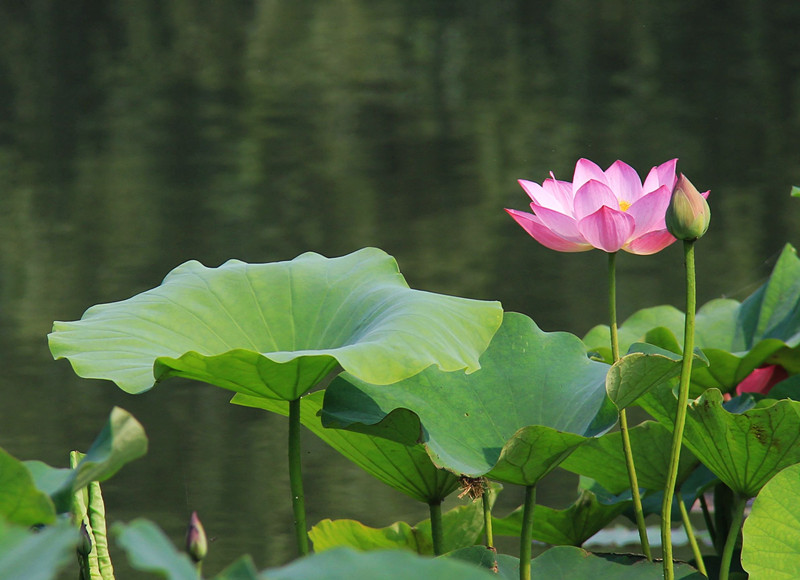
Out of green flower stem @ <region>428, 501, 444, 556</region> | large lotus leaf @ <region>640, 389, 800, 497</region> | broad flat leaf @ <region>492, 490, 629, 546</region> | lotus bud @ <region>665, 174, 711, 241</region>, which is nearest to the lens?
lotus bud @ <region>665, 174, 711, 241</region>

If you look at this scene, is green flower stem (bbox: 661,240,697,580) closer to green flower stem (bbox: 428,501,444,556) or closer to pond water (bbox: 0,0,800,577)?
green flower stem (bbox: 428,501,444,556)

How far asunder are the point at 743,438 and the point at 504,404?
0.66ft

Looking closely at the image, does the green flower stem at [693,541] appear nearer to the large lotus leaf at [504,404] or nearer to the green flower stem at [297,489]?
the large lotus leaf at [504,404]

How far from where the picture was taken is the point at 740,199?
379 centimetres

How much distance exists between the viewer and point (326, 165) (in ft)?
16.2

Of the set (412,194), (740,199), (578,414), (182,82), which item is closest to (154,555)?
(578,414)

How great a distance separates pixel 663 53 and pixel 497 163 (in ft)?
10.9

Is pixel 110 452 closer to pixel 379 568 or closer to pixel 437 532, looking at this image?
pixel 379 568

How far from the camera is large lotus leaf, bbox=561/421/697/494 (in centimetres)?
101

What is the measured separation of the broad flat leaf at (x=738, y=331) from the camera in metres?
1.16

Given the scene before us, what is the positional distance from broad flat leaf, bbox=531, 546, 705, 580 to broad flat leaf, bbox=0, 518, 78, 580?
536mm

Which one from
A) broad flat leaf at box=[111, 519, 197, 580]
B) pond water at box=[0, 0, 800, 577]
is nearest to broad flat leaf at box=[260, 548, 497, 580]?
broad flat leaf at box=[111, 519, 197, 580]

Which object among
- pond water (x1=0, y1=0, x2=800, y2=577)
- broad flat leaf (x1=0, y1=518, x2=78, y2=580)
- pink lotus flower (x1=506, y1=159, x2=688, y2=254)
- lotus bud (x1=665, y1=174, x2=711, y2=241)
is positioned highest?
lotus bud (x1=665, y1=174, x2=711, y2=241)

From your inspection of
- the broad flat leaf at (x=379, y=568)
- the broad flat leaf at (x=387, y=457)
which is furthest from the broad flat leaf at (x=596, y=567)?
the broad flat leaf at (x=379, y=568)
